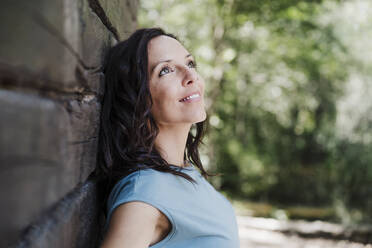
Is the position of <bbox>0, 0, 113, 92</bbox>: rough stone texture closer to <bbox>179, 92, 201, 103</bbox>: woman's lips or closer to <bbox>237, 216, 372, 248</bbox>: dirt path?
<bbox>179, 92, 201, 103</bbox>: woman's lips

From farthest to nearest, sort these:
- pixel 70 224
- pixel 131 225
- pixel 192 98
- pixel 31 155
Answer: pixel 192 98 < pixel 131 225 < pixel 70 224 < pixel 31 155

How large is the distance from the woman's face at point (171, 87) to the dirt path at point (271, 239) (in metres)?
5.19

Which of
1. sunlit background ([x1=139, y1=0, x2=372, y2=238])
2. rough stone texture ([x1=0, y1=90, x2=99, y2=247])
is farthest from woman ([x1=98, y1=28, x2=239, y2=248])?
sunlit background ([x1=139, y1=0, x2=372, y2=238])

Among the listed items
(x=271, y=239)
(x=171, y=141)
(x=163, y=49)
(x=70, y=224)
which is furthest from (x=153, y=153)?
(x=271, y=239)

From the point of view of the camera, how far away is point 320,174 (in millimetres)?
11219

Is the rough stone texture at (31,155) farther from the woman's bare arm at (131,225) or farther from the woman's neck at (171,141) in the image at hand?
the woman's neck at (171,141)

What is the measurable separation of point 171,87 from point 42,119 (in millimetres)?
959

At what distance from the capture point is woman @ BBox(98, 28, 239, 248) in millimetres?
1128

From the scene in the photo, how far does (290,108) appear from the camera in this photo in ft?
37.5

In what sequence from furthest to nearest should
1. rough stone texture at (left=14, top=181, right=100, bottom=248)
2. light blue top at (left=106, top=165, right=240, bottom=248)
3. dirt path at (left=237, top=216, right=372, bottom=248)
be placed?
dirt path at (left=237, top=216, right=372, bottom=248), light blue top at (left=106, top=165, right=240, bottom=248), rough stone texture at (left=14, top=181, right=100, bottom=248)

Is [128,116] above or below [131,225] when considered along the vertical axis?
above

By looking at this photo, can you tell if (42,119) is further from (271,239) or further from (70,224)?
(271,239)

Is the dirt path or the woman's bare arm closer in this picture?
the woman's bare arm

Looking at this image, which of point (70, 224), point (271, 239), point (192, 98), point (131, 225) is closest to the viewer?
point (70, 224)
